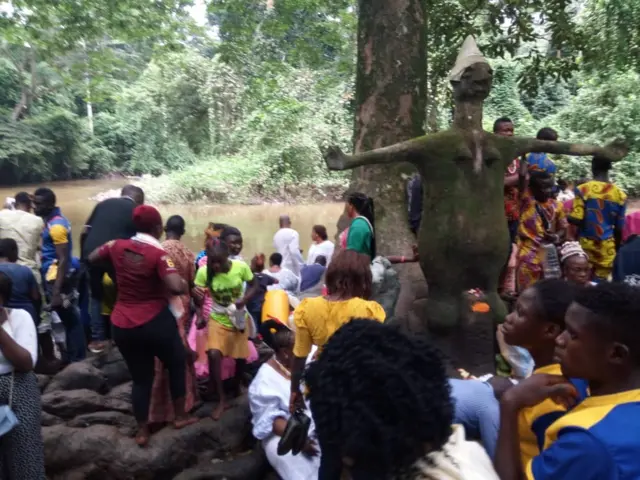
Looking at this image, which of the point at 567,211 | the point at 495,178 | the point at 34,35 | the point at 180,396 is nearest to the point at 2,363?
the point at 180,396

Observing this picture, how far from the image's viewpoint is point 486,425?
2.12 m

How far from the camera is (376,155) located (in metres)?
3.75

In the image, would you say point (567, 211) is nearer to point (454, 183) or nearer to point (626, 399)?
point (454, 183)

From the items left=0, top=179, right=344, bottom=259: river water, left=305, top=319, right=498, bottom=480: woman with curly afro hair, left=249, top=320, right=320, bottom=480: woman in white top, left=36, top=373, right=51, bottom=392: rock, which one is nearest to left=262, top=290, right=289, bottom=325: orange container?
left=249, top=320, right=320, bottom=480: woman in white top

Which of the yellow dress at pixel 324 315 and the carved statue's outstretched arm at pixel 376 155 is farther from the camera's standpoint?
the carved statue's outstretched arm at pixel 376 155

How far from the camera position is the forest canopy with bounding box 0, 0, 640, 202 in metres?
9.00

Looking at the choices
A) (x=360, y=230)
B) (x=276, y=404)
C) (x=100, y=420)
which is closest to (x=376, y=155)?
(x=360, y=230)

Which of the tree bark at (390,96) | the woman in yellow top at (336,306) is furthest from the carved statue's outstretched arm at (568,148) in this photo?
the tree bark at (390,96)

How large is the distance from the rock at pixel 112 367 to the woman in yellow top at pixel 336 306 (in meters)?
2.41

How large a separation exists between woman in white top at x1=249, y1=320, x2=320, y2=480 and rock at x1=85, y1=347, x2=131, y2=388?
183 centimetres

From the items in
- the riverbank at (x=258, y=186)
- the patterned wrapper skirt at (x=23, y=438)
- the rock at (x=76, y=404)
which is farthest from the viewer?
the riverbank at (x=258, y=186)

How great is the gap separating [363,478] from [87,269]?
4157 mm

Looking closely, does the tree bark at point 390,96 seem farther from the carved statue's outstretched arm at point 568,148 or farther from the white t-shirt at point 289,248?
the carved statue's outstretched arm at point 568,148

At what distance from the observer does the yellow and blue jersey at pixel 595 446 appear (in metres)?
1.26
